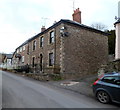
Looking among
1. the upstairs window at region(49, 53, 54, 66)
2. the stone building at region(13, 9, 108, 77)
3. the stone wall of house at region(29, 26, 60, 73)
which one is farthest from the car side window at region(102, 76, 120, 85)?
the upstairs window at region(49, 53, 54, 66)

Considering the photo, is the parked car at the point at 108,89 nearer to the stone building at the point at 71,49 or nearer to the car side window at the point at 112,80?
the car side window at the point at 112,80

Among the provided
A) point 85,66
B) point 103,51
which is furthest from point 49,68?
point 103,51

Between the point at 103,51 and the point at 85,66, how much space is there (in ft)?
15.5

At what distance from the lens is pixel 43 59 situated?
1809 cm

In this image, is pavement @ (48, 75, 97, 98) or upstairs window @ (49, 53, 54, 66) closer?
pavement @ (48, 75, 97, 98)

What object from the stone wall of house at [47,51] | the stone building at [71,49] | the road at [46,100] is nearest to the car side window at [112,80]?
the road at [46,100]

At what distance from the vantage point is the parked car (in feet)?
17.0

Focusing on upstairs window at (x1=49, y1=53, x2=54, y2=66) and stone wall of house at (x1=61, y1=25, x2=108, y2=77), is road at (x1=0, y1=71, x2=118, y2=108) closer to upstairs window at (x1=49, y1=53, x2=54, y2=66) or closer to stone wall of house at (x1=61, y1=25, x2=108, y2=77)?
stone wall of house at (x1=61, y1=25, x2=108, y2=77)

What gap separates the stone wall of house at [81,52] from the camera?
14.3 metres

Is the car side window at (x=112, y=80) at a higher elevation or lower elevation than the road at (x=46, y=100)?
higher

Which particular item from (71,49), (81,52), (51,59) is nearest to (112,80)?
(71,49)

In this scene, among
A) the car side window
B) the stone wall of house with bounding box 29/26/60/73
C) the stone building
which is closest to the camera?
the car side window

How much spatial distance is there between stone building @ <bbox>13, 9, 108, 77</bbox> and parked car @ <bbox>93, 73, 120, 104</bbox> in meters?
7.88

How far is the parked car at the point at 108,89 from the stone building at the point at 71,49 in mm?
7884
